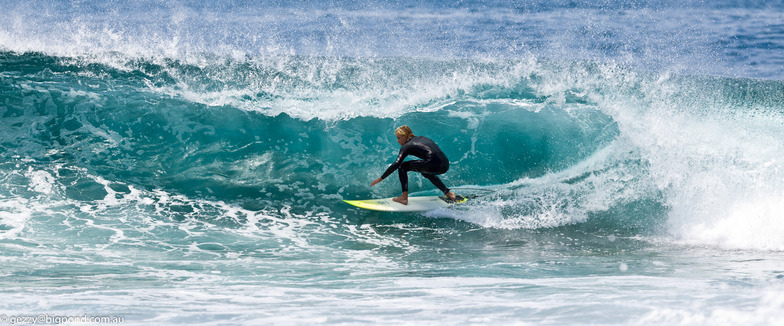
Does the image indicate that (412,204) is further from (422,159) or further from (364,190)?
(364,190)

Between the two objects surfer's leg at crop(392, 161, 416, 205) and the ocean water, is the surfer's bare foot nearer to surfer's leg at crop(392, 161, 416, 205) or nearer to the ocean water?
surfer's leg at crop(392, 161, 416, 205)

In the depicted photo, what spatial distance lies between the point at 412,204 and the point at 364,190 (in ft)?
4.04

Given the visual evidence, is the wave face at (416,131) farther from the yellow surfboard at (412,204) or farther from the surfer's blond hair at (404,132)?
the surfer's blond hair at (404,132)

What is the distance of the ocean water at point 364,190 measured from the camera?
14.7 ft

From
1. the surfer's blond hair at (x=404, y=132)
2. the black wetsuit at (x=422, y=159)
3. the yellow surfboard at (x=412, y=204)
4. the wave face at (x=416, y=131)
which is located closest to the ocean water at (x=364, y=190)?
the wave face at (x=416, y=131)

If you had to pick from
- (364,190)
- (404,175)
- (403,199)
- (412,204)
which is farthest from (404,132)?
(364,190)

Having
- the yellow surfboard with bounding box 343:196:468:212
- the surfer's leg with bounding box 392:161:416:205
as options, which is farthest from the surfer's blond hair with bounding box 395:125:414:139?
the yellow surfboard with bounding box 343:196:468:212

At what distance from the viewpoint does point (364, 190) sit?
8742 mm

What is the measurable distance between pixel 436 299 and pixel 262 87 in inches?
271

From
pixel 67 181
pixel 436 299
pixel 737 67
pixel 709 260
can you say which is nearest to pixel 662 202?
pixel 709 260

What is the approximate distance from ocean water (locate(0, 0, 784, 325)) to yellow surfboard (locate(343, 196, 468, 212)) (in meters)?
0.17

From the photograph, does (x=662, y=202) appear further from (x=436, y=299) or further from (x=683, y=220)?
(x=436, y=299)

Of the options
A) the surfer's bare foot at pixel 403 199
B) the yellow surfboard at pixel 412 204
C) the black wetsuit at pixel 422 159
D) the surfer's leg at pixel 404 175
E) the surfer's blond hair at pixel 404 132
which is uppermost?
the surfer's blond hair at pixel 404 132

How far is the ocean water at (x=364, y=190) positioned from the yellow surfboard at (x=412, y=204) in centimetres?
17
